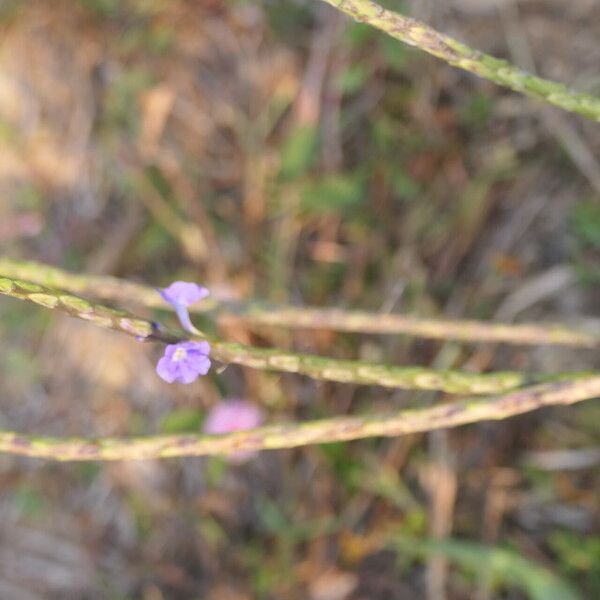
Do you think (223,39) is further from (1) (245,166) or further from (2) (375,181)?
(2) (375,181)

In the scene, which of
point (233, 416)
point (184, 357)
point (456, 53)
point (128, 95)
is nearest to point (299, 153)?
point (128, 95)

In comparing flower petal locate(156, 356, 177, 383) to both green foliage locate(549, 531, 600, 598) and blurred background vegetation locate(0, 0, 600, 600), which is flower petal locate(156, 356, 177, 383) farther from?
green foliage locate(549, 531, 600, 598)

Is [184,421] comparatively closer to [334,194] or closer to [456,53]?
[334,194]

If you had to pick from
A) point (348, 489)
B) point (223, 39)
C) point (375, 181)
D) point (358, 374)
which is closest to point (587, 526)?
point (348, 489)

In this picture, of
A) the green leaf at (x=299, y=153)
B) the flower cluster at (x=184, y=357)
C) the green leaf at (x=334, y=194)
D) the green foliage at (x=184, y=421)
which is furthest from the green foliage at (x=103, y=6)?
the flower cluster at (x=184, y=357)

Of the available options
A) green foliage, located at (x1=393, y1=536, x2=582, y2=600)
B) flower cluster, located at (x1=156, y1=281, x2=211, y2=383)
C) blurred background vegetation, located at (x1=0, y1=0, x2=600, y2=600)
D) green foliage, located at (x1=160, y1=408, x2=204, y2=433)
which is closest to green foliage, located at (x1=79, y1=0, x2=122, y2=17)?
blurred background vegetation, located at (x1=0, y1=0, x2=600, y2=600)

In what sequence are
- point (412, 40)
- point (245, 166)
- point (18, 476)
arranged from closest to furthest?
point (412, 40), point (245, 166), point (18, 476)
